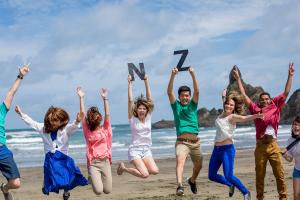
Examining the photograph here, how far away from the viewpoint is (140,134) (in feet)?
33.0

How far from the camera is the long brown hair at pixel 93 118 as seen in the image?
9.57 meters

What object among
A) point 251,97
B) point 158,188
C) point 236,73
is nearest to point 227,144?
point 236,73

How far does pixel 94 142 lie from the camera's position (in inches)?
380

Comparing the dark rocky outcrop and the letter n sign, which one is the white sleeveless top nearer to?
the letter n sign

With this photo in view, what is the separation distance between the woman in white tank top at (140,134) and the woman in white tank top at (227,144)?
3.89 feet

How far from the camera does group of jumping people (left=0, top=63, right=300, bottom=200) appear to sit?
356 inches

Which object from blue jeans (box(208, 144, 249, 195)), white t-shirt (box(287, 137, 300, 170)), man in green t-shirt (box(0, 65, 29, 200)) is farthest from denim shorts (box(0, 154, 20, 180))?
white t-shirt (box(287, 137, 300, 170))

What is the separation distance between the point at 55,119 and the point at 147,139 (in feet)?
6.45

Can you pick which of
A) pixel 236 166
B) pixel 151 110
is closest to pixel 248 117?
pixel 151 110

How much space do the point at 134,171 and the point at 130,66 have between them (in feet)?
6.61

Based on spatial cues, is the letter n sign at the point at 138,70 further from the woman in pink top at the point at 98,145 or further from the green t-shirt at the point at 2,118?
the green t-shirt at the point at 2,118

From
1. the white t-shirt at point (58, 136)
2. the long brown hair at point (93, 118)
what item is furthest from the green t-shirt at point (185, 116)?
the white t-shirt at point (58, 136)

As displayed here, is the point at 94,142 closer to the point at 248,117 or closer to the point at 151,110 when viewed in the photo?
the point at 151,110

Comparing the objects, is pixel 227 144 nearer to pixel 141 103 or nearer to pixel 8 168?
pixel 141 103
